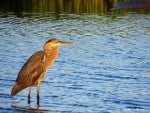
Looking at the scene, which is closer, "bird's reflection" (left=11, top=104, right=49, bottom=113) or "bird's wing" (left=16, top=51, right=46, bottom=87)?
"bird's reflection" (left=11, top=104, right=49, bottom=113)

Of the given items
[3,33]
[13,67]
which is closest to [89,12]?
[3,33]

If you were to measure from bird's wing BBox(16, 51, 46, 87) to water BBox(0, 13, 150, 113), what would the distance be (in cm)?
43

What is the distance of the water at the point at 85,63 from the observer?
1176cm

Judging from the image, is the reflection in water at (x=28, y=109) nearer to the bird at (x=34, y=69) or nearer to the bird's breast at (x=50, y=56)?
the bird at (x=34, y=69)

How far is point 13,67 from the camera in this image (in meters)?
16.2

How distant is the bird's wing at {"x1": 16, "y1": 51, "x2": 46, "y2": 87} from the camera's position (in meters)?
11.7

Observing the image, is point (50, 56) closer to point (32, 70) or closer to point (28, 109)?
point (32, 70)

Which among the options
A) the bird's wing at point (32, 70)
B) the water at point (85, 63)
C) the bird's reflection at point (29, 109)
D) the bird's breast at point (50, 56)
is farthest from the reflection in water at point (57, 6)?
the bird's reflection at point (29, 109)

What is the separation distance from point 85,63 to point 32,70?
559 cm

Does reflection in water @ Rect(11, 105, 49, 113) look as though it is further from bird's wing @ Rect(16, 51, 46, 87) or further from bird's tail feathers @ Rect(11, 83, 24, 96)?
bird's wing @ Rect(16, 51, 46, 87)

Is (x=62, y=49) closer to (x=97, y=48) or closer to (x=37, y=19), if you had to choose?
(x=97, y=48)

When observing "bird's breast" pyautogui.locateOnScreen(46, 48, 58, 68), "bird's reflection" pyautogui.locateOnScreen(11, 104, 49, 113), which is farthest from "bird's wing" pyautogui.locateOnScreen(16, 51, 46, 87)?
"bird's reflection" pyautogui.locateOnScreen(11, 104, 49, 113)

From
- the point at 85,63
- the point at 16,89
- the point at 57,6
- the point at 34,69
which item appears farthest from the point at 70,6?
the point at 16,89

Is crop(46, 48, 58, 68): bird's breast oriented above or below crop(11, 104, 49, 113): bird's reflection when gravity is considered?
above
